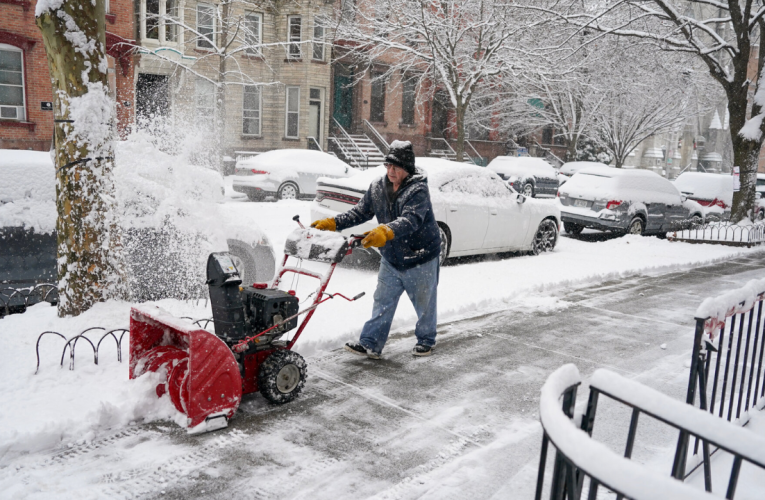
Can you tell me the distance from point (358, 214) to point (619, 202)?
1000 cm

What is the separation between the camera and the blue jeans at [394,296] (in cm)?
561

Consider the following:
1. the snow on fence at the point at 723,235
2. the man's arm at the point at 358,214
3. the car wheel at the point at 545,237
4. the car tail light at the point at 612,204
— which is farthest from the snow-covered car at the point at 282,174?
the man's arm at the point at 358,214

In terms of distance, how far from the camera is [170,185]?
22.0 ft

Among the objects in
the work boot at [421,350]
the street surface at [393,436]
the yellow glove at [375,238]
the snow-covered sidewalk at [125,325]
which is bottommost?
the street surface at [393,436]

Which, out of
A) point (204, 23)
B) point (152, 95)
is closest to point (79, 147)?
point (152, 95)

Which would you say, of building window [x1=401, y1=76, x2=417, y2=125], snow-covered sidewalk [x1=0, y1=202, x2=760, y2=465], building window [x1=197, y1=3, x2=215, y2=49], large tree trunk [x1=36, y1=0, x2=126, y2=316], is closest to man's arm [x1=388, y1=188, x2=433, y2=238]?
snow-covered sidewalk [x1=0, y1=202, x2=760, y2=465]

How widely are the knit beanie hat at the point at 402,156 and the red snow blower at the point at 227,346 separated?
96cm

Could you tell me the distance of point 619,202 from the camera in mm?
14000

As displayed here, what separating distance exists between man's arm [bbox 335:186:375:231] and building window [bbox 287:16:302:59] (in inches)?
923

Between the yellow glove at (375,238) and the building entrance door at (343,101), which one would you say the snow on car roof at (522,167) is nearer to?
the building entrance door at (343,101)

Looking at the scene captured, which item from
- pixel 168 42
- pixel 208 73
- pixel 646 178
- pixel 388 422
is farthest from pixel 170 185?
pixel 208 73

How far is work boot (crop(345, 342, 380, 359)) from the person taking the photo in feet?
18.5

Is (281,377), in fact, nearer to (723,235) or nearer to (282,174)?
(723,235)

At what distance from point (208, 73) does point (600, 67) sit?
1630cm
